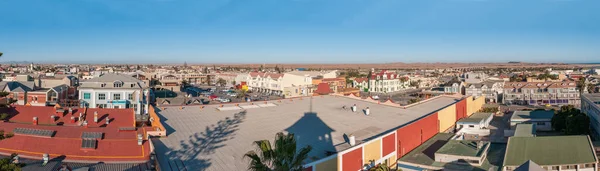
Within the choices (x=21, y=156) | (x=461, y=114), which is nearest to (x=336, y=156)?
(x=21, y=156)

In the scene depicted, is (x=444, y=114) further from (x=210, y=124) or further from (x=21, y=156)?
(x=21, y=156)

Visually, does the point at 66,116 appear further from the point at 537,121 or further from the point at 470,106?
the point at 470,106

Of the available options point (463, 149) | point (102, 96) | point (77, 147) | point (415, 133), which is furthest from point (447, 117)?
Answer: point (102, 96)

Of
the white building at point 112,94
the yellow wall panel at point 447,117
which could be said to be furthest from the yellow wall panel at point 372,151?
the white building at point 112,94

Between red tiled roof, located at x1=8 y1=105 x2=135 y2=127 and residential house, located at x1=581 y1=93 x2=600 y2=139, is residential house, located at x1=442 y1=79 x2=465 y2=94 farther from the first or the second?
red tiled roof, located at x1=8 y1=105 x2=135 y2=127

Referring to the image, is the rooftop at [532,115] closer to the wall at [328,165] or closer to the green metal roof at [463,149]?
the green metal roof at [463,149]

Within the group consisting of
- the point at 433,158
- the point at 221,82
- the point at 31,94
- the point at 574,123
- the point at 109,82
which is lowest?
the point at 433,158
